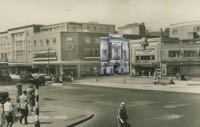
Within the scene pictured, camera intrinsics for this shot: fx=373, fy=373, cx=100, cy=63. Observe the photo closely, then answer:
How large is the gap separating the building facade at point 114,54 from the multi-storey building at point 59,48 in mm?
2179

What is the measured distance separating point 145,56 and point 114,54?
37.3ft

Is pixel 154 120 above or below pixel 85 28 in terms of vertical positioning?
below

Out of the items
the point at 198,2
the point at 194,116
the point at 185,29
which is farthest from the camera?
the point at 185,29

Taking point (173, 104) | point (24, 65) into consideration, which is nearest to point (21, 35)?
point (24, 65)

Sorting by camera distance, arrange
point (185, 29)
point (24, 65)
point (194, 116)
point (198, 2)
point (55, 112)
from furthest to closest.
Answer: point (24, 65)
point (185, 29)
point (55, 112)
point (194, 116)
point (198, 2)

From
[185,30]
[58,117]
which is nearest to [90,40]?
[185,30]

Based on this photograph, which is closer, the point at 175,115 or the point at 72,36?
the point at 175,115

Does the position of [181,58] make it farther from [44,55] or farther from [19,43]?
[19,43]

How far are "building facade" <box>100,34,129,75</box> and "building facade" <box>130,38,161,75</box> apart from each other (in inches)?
217

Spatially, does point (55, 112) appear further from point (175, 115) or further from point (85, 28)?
point (85, 28)

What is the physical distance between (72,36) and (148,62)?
1973 centimetres

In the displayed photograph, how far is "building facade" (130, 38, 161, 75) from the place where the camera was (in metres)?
80.0

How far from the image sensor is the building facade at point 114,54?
91.7 m

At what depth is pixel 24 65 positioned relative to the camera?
105625 mm
